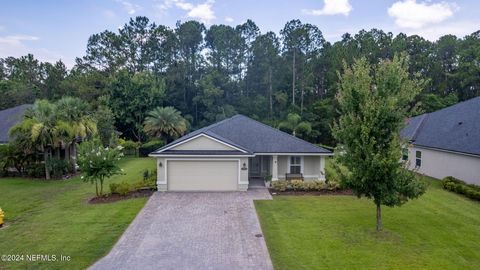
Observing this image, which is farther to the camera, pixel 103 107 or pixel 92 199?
pixel 103 107

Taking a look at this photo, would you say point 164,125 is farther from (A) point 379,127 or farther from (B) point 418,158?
(A) point 379,127

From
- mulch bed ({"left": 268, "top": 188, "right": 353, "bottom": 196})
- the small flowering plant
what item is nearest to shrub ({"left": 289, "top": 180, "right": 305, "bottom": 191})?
mulch bed ({"left": 268, "top": 188, "right": 353, "bottom": 196})

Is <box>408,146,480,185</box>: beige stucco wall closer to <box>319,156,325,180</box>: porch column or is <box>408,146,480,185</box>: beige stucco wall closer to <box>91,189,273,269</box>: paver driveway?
<box>319,156,325,180</box>: porch column

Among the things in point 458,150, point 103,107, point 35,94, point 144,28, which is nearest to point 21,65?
point 35,94

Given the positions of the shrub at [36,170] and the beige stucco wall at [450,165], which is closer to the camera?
the beige stucco wall at [450,165]

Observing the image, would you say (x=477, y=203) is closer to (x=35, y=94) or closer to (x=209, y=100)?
(x=209, y=100)

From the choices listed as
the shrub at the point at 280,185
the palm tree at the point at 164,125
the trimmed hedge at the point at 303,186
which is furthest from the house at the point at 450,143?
the palm tree at the point at 164,125

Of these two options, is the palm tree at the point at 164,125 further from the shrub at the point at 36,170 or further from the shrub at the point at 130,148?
the shrub at the point at 36,170
